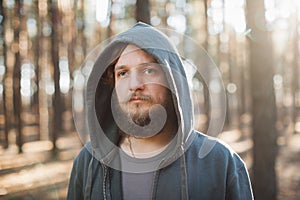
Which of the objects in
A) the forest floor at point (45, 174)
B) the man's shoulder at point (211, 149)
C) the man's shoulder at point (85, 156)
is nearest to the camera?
the man's shoulder at point (211, 149)

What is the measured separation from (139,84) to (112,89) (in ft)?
Result: 1.94

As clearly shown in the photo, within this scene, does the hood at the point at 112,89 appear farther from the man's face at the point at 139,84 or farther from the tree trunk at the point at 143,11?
the tree trunk at the point at 143,11

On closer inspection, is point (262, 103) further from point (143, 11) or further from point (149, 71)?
point (149, 71)

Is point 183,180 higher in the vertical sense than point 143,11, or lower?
lower

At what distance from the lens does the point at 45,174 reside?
1252 cm

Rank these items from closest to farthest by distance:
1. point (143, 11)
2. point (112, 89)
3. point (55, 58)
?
point (112, 89), point (143, 11), point (55, 58)

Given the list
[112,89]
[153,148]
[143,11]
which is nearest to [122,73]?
[112,89]

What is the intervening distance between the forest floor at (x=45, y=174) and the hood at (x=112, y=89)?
6.62 meters

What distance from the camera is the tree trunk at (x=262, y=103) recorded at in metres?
6.48

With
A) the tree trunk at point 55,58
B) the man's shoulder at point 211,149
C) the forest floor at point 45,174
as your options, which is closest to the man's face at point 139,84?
the man's shoulder at point 211,149

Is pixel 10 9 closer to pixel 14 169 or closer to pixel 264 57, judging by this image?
pixel 14 169

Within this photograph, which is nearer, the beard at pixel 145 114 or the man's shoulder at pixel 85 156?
the beard at pixel 145 114

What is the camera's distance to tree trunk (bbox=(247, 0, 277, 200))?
21.3ft

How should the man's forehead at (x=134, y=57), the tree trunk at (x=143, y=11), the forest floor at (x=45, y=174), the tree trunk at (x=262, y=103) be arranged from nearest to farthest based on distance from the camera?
the man's forehead at (x=134, y=57) → the tree trunk at (x=262, y=103) → the tree trunk at (x=143, y=11) → the forest floor at (x=45, y=174)
